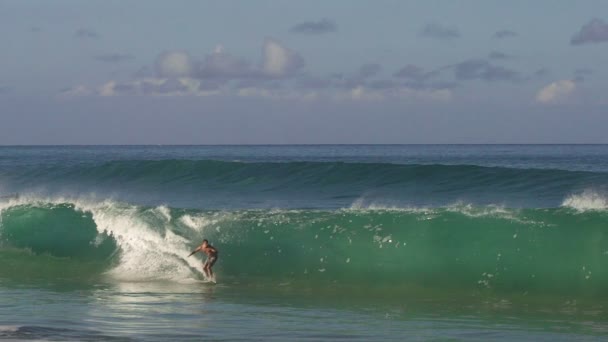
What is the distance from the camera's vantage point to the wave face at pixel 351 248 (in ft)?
64.8

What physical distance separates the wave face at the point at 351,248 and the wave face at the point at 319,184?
37.3 feet

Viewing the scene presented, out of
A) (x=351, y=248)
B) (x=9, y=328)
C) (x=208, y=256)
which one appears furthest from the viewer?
(x=351, y=248)

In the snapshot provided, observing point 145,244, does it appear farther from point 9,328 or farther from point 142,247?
point 9,328

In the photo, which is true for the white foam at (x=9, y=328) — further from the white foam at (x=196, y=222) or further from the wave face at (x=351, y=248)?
the white foam at (x=196, y=222)

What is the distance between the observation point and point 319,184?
140 feet

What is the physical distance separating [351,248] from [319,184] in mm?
20751

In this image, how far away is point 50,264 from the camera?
2436 centimetres

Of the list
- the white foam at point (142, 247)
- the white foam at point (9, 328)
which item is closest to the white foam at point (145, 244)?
the white foam at point (142, 247)


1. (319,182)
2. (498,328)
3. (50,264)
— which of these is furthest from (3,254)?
(319,182)

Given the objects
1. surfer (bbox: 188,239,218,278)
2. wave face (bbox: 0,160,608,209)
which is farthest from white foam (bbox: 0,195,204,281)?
wave face (bbox: 0,160,608,209)

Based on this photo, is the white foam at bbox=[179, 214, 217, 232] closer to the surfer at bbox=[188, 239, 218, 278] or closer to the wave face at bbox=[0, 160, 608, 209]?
the surfer at bbox=[188, 239, 218, 278]

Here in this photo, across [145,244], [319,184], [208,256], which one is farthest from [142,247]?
[319,184]

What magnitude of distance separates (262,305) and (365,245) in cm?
503

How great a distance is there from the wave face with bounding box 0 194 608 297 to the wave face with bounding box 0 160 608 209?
37.3 ft
